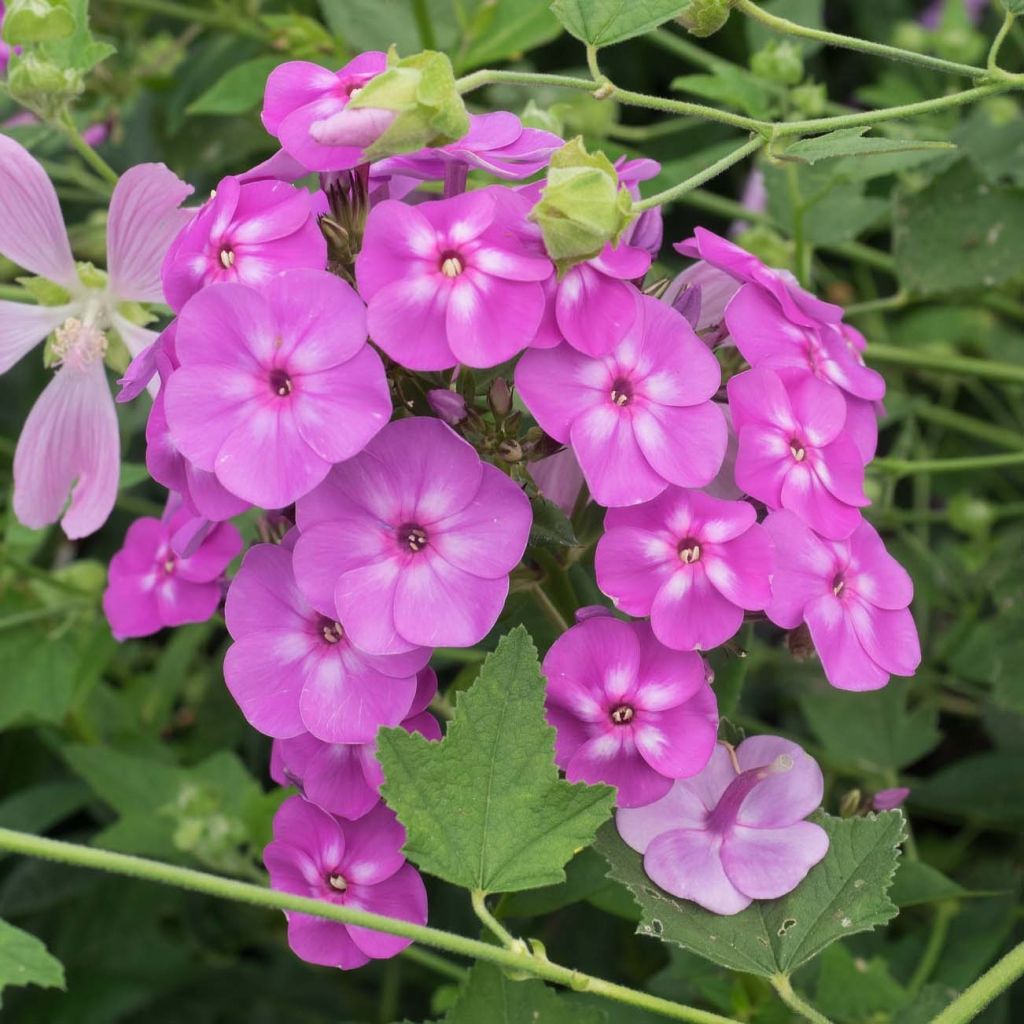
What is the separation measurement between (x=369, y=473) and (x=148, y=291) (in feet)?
1.14

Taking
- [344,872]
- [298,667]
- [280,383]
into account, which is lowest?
[344,872]

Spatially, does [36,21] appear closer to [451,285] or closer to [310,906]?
[451,285]

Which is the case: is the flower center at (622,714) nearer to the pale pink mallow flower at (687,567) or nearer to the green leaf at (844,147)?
the pale pink mallow flower at (687,567)

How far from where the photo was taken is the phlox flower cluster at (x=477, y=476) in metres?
0.65

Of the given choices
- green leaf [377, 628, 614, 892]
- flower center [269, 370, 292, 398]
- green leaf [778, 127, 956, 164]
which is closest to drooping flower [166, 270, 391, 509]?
flower center [269, 370, 292, 398]

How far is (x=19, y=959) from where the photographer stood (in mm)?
683

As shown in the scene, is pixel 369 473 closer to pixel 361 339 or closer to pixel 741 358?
pixel 361 339

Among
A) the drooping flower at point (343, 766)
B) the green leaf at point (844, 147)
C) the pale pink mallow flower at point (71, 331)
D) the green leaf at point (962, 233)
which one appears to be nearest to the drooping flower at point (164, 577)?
the pale pink mallow flower at point (71, 331)

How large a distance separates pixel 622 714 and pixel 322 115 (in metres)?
0.33

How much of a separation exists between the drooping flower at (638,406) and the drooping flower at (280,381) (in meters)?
0.08

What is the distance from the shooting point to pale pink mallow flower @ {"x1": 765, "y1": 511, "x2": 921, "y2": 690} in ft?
2.27

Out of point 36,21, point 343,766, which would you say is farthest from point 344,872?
point 36,21

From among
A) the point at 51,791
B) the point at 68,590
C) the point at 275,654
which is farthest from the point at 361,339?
the point at 51,791

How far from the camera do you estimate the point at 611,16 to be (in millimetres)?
751
